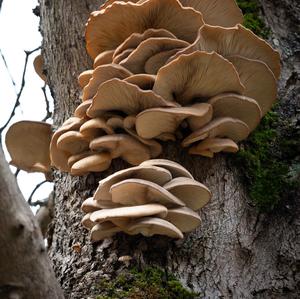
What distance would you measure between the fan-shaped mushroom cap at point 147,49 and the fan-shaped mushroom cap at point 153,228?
2.46 ft

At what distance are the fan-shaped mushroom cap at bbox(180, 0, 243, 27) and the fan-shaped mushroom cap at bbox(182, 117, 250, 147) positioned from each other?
589 mm

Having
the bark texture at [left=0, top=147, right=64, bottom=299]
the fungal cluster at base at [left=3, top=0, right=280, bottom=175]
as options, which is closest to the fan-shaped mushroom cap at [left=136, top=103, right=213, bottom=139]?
the fungal cluster at base at [left=3, top=0, right=280, bottom=175]

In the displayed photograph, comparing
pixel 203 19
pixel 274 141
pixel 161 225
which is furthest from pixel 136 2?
pixel 161 225

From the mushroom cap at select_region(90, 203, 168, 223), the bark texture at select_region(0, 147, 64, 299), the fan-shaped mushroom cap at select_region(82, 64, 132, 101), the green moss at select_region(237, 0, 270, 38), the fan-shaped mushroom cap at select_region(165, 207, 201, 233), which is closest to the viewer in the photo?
the bark texture at select_region(0, 147, 64, 299)

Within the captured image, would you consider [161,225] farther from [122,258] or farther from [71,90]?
[71,90]

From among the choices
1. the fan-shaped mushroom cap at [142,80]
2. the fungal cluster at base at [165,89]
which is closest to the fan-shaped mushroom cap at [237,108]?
the fungal cluster at base at [165,89]

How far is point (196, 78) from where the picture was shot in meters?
2.09

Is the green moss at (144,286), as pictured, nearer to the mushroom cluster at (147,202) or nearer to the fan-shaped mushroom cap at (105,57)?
the mushroom cluster at (147,202)

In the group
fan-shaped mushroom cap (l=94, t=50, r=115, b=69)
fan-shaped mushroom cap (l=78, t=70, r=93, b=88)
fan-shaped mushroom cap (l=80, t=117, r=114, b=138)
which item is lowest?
fan-shaped mushroom cap (l=80, t=117, r=114, b=138)

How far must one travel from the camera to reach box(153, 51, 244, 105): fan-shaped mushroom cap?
2021 mm

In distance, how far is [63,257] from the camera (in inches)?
81.7

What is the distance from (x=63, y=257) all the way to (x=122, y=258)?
333 millimetres

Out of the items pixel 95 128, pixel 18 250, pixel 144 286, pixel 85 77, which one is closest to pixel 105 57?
pixel 85 77

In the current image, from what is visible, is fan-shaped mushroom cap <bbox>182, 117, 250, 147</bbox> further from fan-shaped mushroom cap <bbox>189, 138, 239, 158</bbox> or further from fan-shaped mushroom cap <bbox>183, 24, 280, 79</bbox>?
fan-shaped mushroom cap <bbox>183, 24, 280, 79</bbox>
